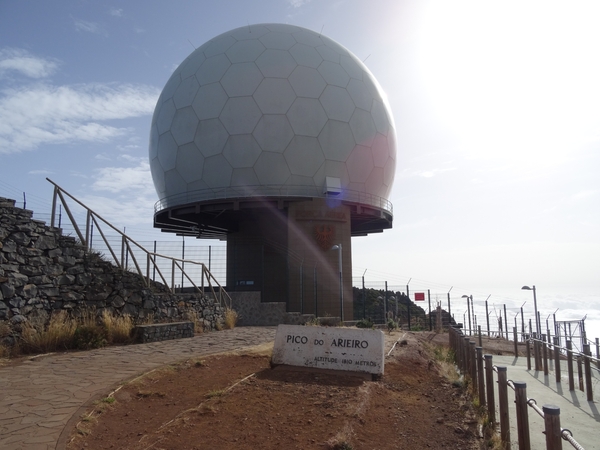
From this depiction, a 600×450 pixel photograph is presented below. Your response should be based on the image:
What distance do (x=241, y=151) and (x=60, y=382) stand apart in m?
15.8

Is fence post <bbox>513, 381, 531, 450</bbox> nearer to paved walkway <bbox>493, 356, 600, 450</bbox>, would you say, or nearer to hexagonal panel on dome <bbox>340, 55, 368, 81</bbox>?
paved walkway <bbox>493, 356, 600, 450</bbox>

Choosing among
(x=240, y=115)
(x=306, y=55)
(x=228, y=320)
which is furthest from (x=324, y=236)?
(x=306, y=55)

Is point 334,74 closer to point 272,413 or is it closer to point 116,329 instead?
point 116,329

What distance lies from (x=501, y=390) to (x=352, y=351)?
2771 millimetres

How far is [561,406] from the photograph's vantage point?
905 centimetres

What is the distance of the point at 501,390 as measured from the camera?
5426 millimetres

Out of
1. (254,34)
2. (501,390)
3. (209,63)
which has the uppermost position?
(254,34)

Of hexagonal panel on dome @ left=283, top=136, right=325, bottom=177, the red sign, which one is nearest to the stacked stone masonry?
hexagonal panel on dome @ left=283, top=136, right=325, bottom=177

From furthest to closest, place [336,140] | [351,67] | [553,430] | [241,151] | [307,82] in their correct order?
[351,67], [307,82], [336,140], [241,151], [553,430]

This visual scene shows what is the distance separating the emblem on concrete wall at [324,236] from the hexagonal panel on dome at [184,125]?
7.16 metres

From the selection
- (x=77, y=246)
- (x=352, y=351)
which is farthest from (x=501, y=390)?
(x=77, y=246)

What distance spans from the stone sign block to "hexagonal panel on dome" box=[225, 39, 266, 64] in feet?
57.3

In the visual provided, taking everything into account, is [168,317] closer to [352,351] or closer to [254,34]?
[352,351]

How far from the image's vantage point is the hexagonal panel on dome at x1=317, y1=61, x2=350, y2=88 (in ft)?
75.4
